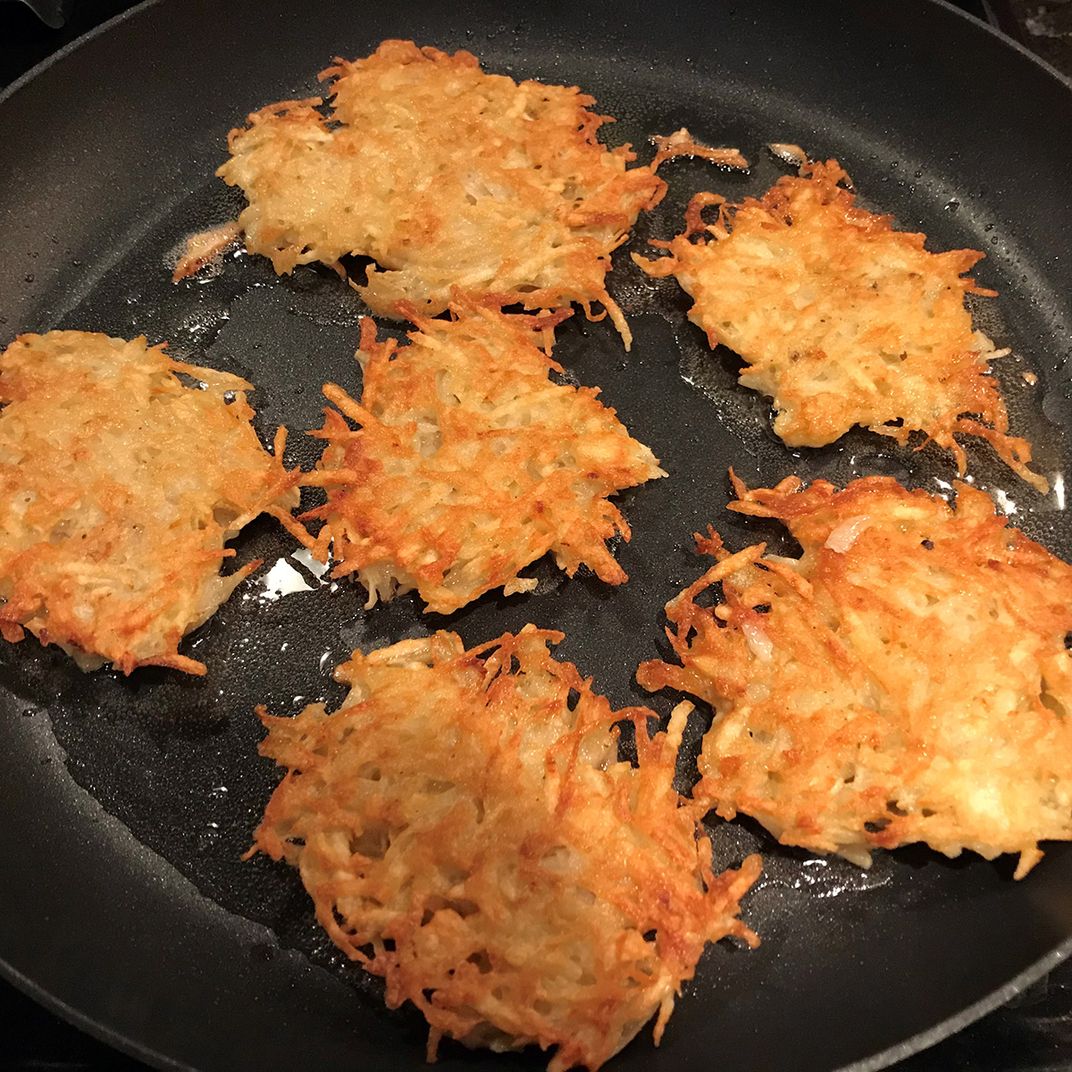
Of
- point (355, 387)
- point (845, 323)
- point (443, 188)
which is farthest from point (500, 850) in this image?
point (443, 188)

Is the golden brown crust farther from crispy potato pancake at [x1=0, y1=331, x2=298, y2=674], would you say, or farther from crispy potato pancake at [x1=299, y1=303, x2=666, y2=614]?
crispy potato pancake at [x1=299, y1=303, x2=666, y2=614]

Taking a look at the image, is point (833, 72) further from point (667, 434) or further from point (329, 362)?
point (329, 362)

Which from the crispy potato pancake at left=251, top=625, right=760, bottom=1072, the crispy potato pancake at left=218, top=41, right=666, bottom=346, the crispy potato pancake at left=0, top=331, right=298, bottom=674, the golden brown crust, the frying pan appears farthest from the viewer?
the golden brown crust

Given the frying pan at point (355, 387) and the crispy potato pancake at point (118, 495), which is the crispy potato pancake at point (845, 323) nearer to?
the frying pan at point (355, 387)

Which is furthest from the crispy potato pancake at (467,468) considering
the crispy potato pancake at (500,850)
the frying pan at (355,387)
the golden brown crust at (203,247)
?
the golden brown crust at (203,247)

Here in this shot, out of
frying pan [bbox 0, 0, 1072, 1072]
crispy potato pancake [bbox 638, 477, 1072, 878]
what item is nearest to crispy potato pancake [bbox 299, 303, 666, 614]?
frying pan [bbox 0, 0, 1072, 1072]

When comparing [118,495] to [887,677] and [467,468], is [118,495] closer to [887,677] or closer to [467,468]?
[467,468]
